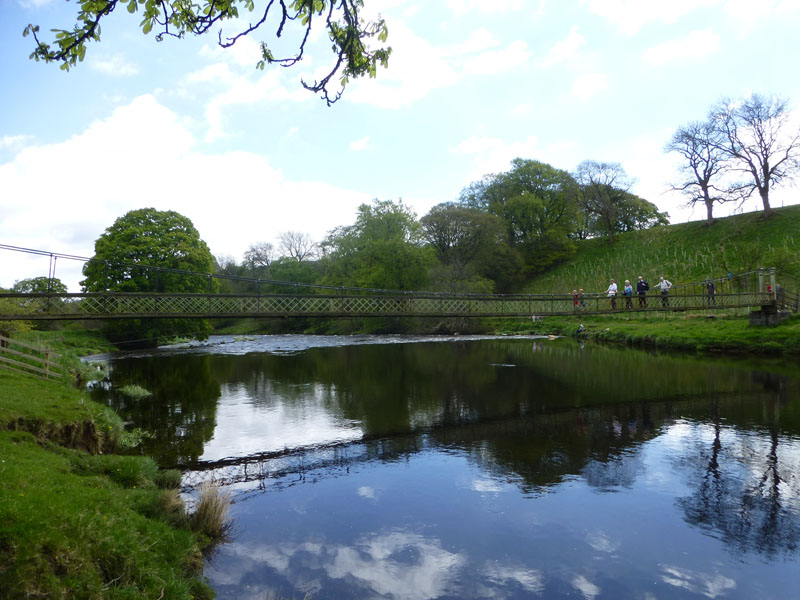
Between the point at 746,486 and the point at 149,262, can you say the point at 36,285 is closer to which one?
the point at 149,262

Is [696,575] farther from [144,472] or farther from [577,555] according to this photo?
[144,472]

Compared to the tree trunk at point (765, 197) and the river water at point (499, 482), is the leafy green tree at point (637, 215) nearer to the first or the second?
the tree trunk at point (765, 197)

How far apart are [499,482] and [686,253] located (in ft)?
179

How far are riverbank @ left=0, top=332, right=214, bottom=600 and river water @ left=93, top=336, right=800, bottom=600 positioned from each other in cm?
85

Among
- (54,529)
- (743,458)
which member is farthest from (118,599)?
(743,458)

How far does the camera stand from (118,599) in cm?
504

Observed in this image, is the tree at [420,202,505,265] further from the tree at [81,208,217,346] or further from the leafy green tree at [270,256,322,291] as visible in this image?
the tree at [81,208,217,346]

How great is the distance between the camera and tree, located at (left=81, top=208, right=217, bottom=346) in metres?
39.8

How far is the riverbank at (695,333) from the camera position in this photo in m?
28.7

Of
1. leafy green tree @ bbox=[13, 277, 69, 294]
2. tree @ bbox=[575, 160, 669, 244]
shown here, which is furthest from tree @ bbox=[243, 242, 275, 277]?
tree @ bbox=[575, 160, 669, 244]

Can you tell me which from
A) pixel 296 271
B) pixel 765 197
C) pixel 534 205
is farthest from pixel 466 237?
pixel 765 197

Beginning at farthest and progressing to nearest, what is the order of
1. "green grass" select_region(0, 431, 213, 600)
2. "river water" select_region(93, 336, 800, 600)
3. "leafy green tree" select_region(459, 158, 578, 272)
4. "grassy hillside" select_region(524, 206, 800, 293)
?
"leafy green tree" select_region(459, 158, 578, 272), "grassy hillside" select_region(524, 206, 800, 293), "river water" select_region(93, 336, 800, 600), "green grass" select_region(0, 431, 213, 600)

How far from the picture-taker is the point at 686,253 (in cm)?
5494

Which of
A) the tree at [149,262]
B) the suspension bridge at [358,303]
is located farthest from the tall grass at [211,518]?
the tree at [149,262]
